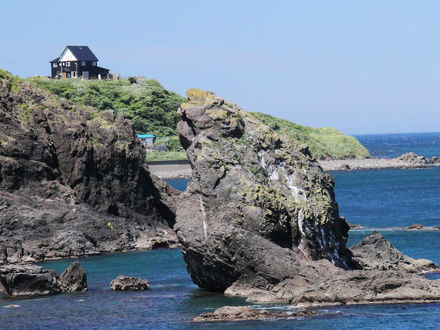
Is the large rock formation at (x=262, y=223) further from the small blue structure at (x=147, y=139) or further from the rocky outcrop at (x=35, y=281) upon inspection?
the small blue structure at (x=147, y=139)

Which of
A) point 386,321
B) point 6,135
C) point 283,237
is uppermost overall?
point 6,135

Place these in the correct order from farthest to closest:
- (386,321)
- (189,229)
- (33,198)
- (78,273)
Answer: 1. (33,198)
2. (78,273)
3. (189,229)
4. (386,321)

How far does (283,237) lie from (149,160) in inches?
5544

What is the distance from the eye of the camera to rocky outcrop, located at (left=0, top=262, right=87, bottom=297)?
4816 cm

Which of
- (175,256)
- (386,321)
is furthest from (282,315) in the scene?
(175,256)

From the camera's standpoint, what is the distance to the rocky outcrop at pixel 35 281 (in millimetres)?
48156

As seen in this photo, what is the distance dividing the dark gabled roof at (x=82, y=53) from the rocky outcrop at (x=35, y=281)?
467 feet

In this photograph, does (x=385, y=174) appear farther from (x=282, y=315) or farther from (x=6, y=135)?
(x=282, y=315)

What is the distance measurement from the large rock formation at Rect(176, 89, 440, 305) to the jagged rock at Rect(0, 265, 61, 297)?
7.13m

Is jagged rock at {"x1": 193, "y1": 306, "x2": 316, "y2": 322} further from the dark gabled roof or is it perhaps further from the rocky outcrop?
the dark gabled roof

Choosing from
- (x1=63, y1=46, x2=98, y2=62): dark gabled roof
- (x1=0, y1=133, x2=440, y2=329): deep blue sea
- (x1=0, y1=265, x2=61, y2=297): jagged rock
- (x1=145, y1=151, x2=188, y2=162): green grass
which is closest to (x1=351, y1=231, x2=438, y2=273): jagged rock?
(x1=0, y1=133, x2=440, y2=329): deep blue sea

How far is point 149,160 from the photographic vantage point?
186 metres

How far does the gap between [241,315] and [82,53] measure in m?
159

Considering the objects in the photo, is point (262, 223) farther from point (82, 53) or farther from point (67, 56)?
point (67, 56)
